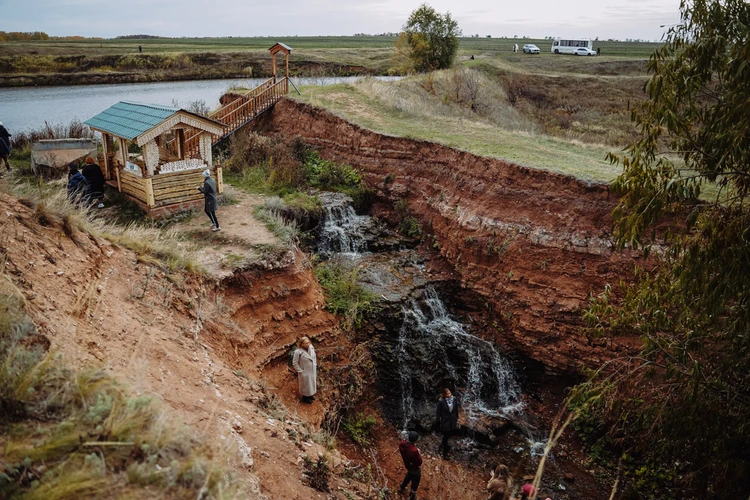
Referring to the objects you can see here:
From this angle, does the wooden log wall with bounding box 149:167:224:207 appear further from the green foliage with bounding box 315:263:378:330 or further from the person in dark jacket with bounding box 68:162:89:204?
the green foliage with bounding box 315:263:378:330

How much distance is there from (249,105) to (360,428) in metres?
16.6

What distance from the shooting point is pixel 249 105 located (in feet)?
73.9

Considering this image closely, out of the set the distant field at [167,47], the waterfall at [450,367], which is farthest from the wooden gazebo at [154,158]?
the distant field at [167,47]

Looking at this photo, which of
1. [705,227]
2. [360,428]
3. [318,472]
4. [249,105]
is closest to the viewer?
[705,227]

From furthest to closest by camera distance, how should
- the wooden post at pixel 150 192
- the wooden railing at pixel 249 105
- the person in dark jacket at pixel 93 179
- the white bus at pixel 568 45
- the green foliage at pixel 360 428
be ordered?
the white bus at pixel 568 45 → the wooden railing at pixel 249 105 → the person in dark jacket at pixel 93 179 → the wooden post at pixel 150 192 → the green foliage at pixel 360 428

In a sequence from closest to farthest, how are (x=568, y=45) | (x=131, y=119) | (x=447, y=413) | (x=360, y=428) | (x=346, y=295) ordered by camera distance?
(x=447, y=413), (x=360, y=428), (x=346, y=295), (x=131, y=119), (x=568, y=45)

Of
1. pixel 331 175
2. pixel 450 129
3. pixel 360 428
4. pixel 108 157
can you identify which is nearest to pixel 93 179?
pixel 108 157

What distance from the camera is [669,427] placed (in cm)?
700

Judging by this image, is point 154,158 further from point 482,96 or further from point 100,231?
point 482,96

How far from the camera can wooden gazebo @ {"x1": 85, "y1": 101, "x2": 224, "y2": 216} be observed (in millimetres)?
12750

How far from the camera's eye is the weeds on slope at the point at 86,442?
3.43 m

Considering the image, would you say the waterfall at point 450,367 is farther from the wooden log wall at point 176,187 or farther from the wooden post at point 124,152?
the wooden post at point 124,152

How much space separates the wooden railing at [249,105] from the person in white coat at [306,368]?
44.1 ft

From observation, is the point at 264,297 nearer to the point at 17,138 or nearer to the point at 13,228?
the point at 13,228
